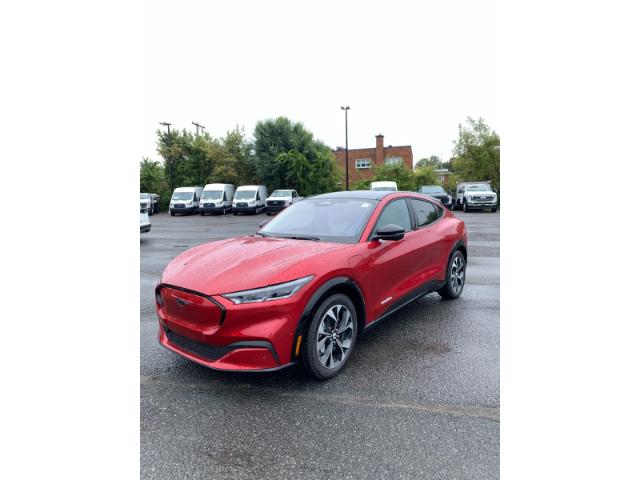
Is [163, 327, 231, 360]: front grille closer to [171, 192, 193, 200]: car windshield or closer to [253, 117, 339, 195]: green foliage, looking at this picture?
[171, 192, 193, 200]: car windshield

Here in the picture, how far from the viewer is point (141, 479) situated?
85.3 inches

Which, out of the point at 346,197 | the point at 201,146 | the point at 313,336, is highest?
→ the point at 201,146

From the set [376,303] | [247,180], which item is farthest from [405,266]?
[247,180]

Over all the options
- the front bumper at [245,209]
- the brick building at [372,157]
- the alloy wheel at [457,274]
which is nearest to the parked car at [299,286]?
the alloy wheel at [457,274]

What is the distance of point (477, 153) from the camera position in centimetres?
3297

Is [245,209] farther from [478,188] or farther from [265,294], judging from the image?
[265,294]

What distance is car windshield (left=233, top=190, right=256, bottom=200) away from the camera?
89.4 feet

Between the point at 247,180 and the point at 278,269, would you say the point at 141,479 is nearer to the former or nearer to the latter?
the point at 278,269

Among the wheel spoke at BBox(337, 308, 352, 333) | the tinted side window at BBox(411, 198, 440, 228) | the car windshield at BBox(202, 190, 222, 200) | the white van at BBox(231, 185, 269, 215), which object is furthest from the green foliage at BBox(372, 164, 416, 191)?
the wheel spoke at BBox(337, 308, 352, 333)

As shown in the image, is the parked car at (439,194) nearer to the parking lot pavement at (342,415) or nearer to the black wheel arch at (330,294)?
the parking lot pavement at (342,415)

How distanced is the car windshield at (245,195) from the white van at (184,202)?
335 centimetres

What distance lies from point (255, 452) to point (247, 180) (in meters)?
34.5

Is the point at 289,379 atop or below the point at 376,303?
below

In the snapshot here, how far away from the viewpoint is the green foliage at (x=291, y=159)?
109 ft
